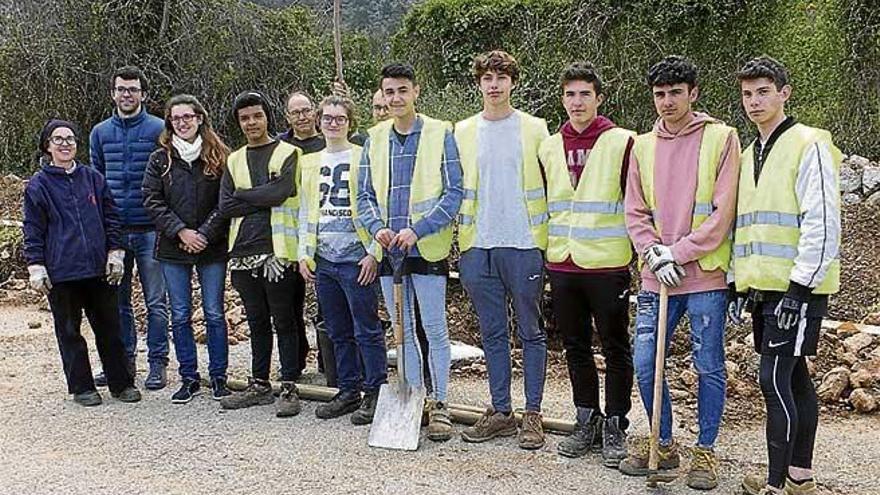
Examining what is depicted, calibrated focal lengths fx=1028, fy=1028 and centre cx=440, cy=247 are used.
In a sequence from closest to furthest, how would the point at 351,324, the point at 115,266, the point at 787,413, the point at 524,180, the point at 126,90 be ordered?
the point at 787,413 → the point at 524,180 → the point at 351,324 → the point at 115,266 → the point at 126,90

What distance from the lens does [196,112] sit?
5.87 meters

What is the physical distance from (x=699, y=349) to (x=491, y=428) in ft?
4.06

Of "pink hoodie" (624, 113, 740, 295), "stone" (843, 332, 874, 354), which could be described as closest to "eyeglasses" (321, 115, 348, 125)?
"pink hoodie" (624, 113, 740, 295)

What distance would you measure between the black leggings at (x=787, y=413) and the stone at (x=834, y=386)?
163 centimetres

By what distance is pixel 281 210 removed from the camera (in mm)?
5605

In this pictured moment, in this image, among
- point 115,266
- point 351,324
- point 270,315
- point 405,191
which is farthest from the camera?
point 115,266

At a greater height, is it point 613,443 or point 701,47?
point 701,47

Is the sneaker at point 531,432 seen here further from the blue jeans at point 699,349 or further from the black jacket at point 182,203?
the black jacket at point 182,203

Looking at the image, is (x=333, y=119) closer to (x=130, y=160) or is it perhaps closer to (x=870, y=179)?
(x=130, y=160)

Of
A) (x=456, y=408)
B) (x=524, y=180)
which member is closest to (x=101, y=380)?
(x=456, y=408)

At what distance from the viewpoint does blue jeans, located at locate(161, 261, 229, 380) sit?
5883 mm

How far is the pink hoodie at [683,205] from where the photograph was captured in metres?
4.27

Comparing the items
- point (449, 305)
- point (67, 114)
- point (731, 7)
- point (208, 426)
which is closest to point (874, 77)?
point (731, 7)

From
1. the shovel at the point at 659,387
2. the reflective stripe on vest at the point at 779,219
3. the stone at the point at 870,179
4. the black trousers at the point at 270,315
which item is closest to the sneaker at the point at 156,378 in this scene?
the black trousers at the point at 270,315
